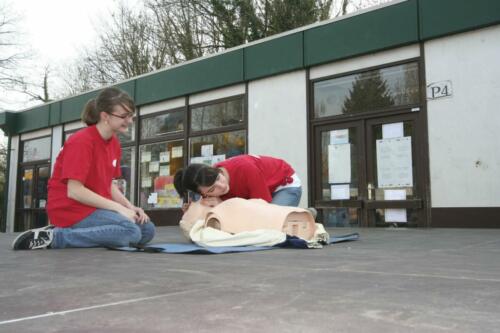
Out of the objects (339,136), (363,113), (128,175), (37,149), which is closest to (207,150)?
(128,175)

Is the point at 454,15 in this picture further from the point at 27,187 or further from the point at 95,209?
the point at 27,187

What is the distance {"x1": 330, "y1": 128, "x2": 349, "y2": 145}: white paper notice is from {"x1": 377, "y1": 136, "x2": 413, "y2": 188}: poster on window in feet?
1.92

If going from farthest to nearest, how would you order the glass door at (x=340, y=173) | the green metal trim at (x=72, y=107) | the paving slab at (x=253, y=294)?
the green metal trim at (x=72, y=107)
the glass door at (x=340, y=173)
the paving slab at (x=253, y=294)

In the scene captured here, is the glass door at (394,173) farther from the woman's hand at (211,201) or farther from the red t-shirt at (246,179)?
the woman's hand at (211,201)

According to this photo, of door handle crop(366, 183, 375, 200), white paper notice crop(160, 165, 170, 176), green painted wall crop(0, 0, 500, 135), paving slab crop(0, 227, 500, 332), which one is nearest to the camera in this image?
paving slab crop(0, 227, 500, 332)

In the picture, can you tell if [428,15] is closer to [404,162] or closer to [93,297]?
[404,162]

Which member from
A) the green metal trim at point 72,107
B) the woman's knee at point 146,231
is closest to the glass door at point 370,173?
the woman's knee at point 146,231

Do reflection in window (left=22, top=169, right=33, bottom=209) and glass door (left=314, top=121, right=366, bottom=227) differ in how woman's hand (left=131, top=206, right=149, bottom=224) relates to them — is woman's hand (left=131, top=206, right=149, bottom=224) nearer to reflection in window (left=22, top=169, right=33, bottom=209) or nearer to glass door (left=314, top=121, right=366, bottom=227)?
glass door (left=314, top=121, right=366, bottom=227)

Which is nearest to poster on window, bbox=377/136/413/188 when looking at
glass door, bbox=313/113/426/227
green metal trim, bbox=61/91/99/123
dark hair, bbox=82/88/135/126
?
glass door, bbox=313/113/426/227

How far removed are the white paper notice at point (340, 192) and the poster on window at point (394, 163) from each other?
59 cm

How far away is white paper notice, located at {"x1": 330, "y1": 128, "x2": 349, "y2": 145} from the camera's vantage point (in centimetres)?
843

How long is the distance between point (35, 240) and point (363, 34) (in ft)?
19.9

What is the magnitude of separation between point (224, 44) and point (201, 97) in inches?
205

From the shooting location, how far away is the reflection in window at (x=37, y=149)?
48.7 feet
